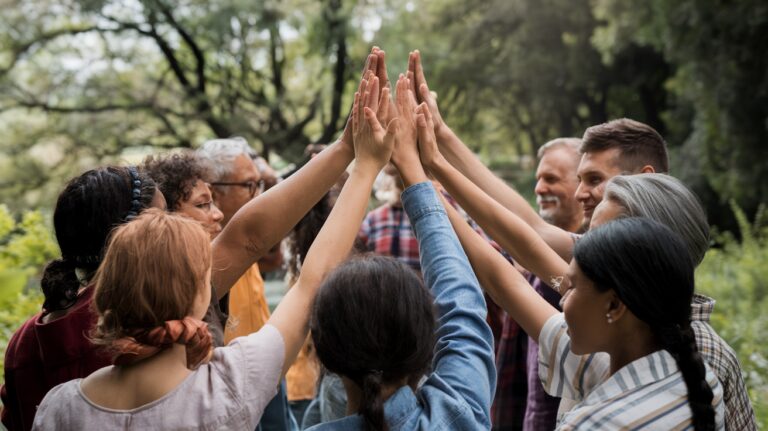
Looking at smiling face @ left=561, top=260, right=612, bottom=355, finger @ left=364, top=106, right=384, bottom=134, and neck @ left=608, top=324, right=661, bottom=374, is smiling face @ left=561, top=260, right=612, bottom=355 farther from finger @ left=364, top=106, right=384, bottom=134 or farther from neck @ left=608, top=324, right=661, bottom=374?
Result: finger @ left=364, top=106, right=384, bottom=134

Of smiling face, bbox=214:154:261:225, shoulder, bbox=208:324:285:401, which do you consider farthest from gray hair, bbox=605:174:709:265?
smiling face, bbox=214:154:261:225

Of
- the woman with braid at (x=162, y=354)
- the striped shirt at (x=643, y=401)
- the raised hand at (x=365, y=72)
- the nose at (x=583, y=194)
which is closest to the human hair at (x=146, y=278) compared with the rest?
the woman with braid at (x=162, y=354)

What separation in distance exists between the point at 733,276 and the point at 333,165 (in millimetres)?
9789

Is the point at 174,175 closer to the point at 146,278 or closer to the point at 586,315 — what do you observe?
the point at 146,278

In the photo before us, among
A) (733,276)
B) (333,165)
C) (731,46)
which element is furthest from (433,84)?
(333,165)

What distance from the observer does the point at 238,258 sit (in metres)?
2.45

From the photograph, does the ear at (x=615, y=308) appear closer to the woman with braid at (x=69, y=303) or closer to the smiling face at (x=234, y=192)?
the woman with braid at (x=69, y=303)

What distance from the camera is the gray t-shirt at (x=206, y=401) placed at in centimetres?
166

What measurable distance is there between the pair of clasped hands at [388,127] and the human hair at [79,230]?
2.46 feet

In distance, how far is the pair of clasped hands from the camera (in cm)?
232

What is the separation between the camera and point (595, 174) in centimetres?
300

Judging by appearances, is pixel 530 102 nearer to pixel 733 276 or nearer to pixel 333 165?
pixel 733 276

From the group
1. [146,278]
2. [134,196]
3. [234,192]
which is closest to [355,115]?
[134,196]

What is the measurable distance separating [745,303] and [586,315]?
7845mm
